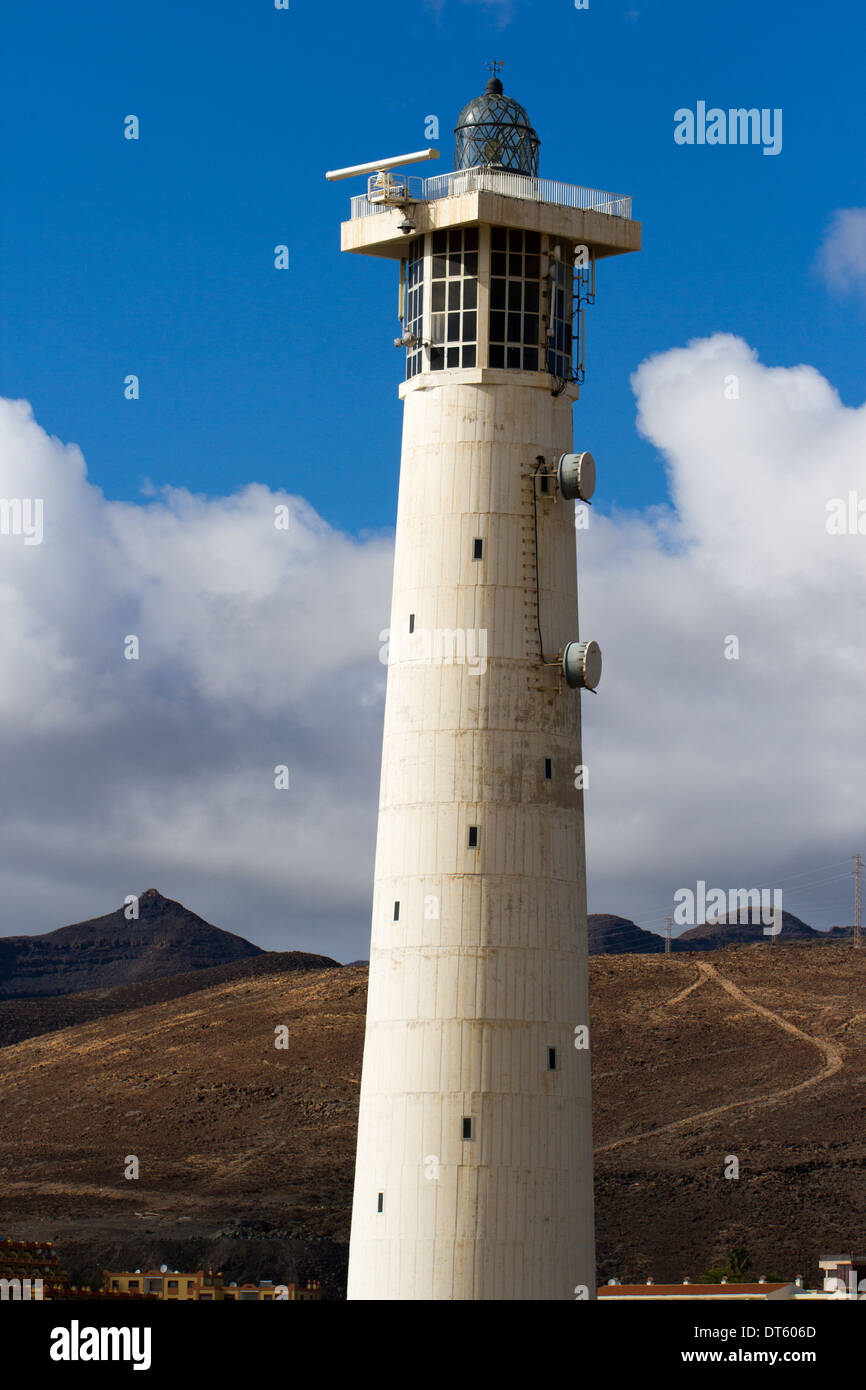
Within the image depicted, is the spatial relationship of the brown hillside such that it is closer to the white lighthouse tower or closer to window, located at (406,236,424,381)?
the white lighthouse tower

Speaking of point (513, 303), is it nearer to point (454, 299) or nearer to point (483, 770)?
point (454, 299)

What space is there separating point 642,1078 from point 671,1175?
21495mm

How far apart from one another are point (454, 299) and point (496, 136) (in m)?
4.07

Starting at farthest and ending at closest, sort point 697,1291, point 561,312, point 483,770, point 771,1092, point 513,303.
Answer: point 771,1092 → point 697,1291 → point 561,312 → point 513,303 → point 483,770

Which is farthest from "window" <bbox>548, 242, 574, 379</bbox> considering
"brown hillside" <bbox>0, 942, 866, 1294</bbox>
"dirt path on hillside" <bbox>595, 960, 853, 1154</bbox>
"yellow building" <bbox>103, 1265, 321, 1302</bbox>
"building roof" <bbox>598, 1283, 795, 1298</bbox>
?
"dirt path on hillside" <bbox>595, 960, 853, 1154</bbox>

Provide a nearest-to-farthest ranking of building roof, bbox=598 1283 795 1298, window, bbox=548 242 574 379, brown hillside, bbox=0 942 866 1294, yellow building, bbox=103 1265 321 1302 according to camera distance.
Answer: window, bbox=548 242 574 379 < building roof, bbox=598 1283 795 1298 < yellow building, bbox=103 1265 321 1302 < brown hillside, bbox=0 942 866 1294

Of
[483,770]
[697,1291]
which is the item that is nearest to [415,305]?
[483,770]

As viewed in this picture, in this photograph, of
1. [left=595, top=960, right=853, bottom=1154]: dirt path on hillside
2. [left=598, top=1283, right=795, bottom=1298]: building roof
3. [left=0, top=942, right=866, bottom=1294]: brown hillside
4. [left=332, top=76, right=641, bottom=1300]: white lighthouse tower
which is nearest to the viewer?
[left=332, top=76, right=641, bottom=1300]: white lighthouse tower

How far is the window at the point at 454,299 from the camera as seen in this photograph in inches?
1820

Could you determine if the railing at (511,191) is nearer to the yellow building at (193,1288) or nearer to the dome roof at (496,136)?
the dome roof at (496,136)

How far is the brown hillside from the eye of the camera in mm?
127000

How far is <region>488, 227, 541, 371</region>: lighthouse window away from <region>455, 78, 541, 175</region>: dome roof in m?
2.15

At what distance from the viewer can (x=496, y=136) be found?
47.5 meters

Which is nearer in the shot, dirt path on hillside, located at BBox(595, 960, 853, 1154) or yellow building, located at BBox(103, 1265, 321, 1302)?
yellow building, located at BBox(103, 1265, 321, 1302)
